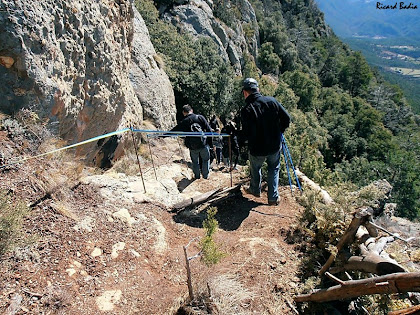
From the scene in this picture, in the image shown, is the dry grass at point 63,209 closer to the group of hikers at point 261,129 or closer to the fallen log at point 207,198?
the fallen log at point 207,198

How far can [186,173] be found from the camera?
8.85 metres

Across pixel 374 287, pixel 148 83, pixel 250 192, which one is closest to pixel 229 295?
pixel 374 287

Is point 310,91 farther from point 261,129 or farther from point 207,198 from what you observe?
point 207,198

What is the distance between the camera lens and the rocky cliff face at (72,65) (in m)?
4.66

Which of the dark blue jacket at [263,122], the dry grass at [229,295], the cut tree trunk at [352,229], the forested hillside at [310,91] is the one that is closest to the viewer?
the dry grass at [229,295]

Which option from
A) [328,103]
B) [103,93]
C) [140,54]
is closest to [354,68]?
[328,103]

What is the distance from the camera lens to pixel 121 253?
3.99 metres

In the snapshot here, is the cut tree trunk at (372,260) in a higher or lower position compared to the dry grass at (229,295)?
higher

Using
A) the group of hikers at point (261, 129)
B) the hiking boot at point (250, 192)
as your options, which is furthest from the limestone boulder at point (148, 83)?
the group of hikers at point (261, 129)

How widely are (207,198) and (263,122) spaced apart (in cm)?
191

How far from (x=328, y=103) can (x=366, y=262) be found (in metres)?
57.0

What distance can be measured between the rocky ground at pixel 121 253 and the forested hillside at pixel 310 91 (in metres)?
2.48

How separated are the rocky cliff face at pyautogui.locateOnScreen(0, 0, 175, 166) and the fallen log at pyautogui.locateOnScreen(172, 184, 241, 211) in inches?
104

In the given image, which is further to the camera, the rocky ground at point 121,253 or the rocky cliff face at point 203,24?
the rocky cliff face at point 203,24
